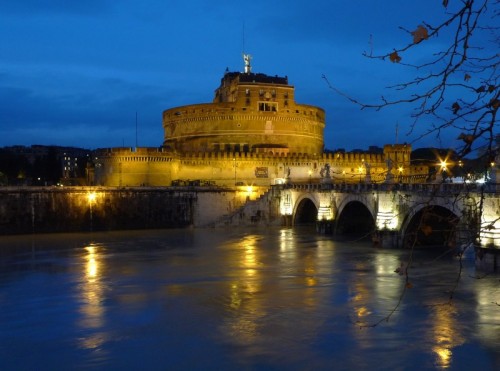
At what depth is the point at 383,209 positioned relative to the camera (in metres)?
31.7

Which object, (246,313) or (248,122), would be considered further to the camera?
(248,122)

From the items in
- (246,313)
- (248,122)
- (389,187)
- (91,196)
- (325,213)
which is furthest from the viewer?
(248,122)

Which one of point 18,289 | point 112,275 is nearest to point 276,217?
point 112,275

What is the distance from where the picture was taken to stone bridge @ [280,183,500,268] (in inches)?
923

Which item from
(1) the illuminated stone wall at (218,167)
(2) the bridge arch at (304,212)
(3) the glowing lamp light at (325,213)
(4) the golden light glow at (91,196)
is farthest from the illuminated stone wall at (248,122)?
(3) the glowing lamp light at (325,213)

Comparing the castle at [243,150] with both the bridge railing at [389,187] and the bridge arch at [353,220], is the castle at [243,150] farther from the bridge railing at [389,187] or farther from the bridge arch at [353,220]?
the bridge arch at [353,220]

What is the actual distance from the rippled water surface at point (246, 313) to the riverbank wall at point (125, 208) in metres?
14.0

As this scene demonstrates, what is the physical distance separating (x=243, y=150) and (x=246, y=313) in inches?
1711

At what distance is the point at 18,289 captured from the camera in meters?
21.1

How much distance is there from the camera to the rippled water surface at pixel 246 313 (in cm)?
1280

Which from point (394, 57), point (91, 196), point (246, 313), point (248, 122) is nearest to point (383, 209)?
point (246, 313)

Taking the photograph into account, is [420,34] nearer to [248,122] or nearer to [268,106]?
[248,122]

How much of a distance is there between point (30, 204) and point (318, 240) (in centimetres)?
2174

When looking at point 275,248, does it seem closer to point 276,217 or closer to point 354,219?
point 354,219
